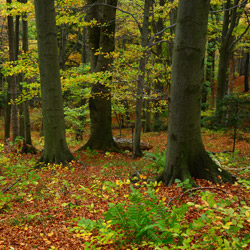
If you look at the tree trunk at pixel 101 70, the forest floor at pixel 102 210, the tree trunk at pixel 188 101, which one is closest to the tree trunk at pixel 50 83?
the forest floor at pixel 102 210

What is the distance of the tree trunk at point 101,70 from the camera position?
31.6 feet

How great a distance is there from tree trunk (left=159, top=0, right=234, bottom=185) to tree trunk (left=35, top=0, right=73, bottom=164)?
3856mm

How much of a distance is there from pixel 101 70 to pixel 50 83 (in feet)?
9.98

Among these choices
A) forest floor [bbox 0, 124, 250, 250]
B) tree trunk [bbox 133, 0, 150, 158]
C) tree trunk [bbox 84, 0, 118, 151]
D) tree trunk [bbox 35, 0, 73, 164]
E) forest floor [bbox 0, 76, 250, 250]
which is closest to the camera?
forest floor [bbox 0, 76, 250, 250]

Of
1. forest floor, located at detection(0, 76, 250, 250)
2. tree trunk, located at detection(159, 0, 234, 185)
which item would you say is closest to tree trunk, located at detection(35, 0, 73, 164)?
forest floor, located at detection(0, 76, 250, 250)

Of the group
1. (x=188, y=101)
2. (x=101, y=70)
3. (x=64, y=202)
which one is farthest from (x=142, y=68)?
(x=64, y=202)

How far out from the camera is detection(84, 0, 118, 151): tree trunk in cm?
964

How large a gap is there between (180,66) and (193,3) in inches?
45.3

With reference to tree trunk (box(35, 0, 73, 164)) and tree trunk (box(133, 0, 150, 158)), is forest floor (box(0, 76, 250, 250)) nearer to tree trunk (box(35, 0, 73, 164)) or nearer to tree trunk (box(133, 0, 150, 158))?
tree trunk (box(35, 0, 73, 164))

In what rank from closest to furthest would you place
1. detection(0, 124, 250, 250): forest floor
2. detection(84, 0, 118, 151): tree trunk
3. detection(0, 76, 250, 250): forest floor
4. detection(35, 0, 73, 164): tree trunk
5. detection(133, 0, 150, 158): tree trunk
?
detection(0, 76, 250, 250): forest floor → detection(0, 124, 250, 250): forest floor → detection(35, 0, 73, 164): tree trunk → detection(133, 0, 150, 158): tree trunk → detection(84, 0, 118, 151): tree trunk

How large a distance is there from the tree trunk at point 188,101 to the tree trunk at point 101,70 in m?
5.38

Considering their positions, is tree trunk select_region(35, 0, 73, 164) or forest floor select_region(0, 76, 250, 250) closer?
forest floor select_region(0, 76, 250, 250)

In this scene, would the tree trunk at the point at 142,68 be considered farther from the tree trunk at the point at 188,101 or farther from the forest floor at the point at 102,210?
the tree trunk at the point at 188,101

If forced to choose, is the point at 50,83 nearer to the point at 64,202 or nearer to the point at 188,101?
the point at 64,202
